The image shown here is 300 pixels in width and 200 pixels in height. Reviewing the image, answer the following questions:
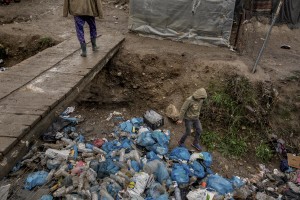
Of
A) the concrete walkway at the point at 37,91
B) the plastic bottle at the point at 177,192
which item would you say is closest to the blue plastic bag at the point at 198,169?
the plastic bottle at the point at 177,192

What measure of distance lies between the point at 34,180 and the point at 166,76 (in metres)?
3.98

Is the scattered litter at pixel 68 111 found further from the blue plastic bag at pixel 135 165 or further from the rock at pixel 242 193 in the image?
the rock at pixel 242 193

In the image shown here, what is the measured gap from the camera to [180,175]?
5129 millimetres

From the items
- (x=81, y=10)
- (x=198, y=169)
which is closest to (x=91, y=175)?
(x=198, y=169)

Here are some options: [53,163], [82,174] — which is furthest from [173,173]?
[53,163]

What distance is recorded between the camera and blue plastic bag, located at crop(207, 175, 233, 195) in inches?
200

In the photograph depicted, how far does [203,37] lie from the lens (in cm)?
807

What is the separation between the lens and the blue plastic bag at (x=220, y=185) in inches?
200

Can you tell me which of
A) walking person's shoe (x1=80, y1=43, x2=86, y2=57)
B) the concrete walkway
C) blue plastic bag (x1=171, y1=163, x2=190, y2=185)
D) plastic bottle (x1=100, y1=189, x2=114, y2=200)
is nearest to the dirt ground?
blue plastic bag (x1=171, y1=163, x2=190, y2=185)

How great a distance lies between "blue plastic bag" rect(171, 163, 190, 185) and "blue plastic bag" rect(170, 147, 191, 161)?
0.30 m

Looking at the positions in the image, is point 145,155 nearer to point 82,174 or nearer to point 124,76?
point 82,174

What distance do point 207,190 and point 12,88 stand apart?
387 centimetres

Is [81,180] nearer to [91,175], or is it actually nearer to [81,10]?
[91,175]

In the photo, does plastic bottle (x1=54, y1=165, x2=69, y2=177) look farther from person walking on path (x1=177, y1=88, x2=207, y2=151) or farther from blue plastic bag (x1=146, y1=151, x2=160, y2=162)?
person walking on path (x1=177, y1=88, x2=207, y2=151)
